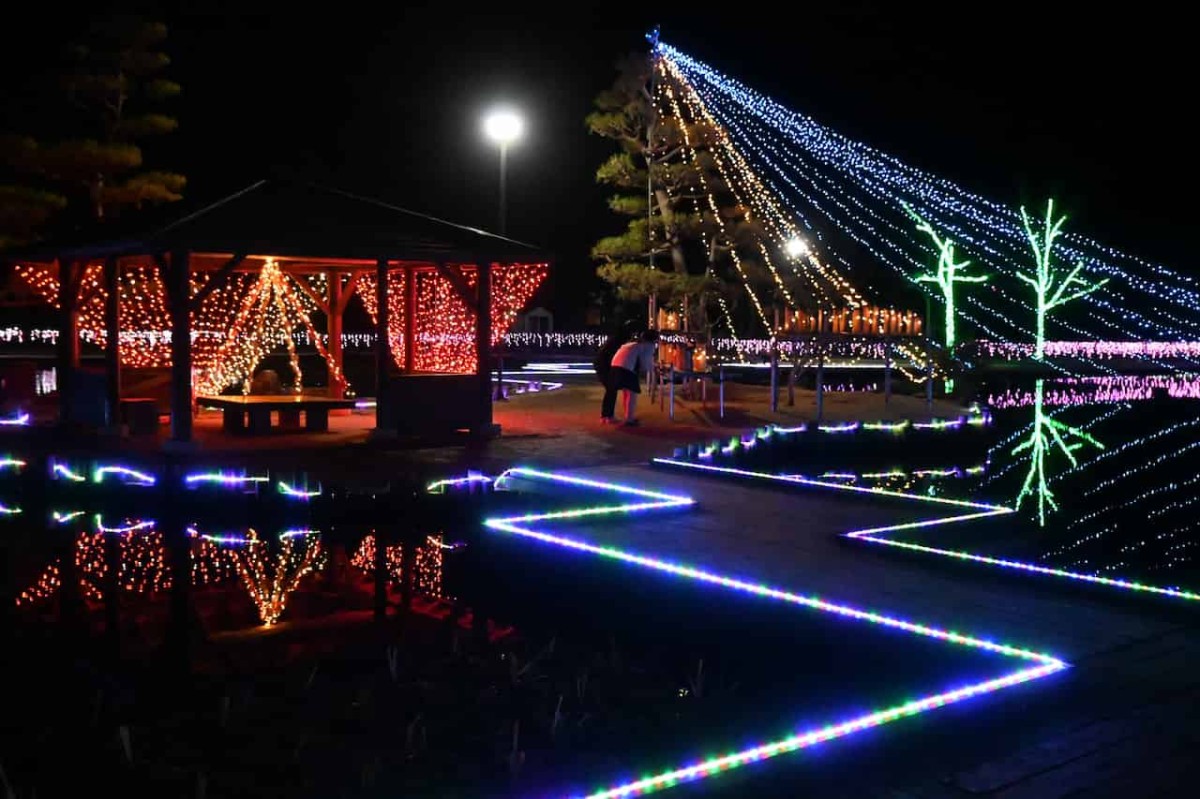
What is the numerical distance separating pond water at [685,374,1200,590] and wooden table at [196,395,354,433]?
487cm

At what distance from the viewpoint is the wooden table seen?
15016 mm

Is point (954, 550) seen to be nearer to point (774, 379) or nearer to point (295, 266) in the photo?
point (774, 379)

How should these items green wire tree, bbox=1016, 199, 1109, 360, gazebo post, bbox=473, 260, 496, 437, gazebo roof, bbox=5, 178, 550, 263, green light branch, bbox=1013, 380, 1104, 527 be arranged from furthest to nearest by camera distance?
green wire tree, bbox=1016, 199, 1109, 360 → gazebo post, bbox=473, 260, 496, 437 → gazebo roof, bbox=5, 178, 550, 263 → green light branch, bbox=1013, 380, 1104, 527

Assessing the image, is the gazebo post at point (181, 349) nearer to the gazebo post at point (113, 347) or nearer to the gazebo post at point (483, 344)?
the gazebo post at point (113, 347)

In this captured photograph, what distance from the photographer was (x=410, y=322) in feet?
59.7

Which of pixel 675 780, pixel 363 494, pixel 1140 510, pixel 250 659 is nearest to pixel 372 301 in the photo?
pixel 363 494

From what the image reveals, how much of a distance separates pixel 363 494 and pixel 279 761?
5534 millimetres

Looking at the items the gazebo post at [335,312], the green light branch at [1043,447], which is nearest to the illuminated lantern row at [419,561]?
the green light branch at [1043,447]

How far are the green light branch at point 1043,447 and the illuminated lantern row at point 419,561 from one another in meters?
5.23

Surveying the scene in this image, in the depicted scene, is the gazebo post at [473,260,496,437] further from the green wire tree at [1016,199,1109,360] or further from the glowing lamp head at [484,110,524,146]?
the green wire tree at [1016,199,1109,360]

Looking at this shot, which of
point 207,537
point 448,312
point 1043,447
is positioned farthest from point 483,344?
point 1043,447

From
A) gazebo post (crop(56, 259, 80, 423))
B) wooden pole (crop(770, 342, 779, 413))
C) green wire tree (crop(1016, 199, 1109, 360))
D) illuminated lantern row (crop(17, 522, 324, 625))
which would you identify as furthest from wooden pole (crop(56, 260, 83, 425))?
green wire tree (crop(1016, 199, 1109, 360))

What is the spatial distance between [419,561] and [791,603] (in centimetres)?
327

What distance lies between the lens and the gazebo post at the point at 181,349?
13.3m
